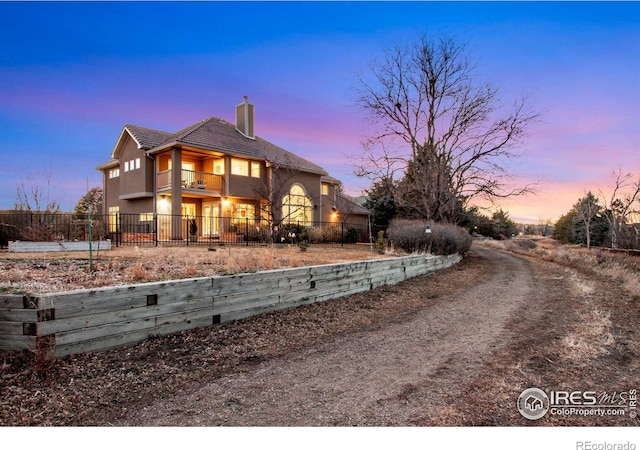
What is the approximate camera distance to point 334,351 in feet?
14.3

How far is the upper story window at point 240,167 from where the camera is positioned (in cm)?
2161

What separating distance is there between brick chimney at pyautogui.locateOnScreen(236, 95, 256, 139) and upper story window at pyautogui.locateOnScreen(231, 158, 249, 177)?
333 centimetres

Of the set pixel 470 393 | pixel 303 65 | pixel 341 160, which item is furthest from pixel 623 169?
pixel 470 393

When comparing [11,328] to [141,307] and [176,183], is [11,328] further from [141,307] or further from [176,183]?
[176,183]

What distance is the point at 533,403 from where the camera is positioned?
3.03 meters

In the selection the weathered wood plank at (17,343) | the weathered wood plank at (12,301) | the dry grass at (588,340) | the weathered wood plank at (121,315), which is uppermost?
the weathered wood plank at (12,301)

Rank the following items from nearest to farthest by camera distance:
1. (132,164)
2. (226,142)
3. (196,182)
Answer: (196,182), (226,142), (132,164)

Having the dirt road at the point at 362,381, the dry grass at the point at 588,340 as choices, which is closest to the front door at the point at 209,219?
the dirt road at the point at 362,381

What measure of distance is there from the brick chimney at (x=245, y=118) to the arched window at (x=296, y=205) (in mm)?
5240

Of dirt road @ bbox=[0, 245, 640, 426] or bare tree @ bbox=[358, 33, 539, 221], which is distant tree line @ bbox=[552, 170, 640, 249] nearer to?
bare tree @ bbox=[358, 33, 539, 221]

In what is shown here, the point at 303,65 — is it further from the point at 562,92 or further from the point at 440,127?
the point at 440,127
